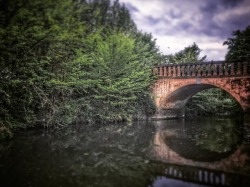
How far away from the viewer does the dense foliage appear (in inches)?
359

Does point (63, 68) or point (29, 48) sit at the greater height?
point (29, 48)

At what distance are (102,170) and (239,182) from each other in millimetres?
3400

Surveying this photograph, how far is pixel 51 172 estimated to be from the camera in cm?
581

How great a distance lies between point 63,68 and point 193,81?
911 centimetres

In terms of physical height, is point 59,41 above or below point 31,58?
above

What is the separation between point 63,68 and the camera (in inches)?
489

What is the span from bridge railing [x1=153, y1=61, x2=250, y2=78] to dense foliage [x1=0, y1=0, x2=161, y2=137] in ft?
5.41

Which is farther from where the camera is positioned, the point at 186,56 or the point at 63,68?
the point at 186,56

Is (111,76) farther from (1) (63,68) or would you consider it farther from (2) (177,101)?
(2) (177,101)

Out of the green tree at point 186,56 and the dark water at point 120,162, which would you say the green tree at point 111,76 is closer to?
the dark water at point 120,162

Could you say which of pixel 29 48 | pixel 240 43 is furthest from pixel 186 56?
pixel 29 48

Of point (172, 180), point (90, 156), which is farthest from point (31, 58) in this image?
point (172, 180)

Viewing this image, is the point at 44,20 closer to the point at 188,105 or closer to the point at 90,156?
the point at 90,156

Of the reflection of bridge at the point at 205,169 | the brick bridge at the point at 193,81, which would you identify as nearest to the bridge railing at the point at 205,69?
the brick bridge at the point at 193,81
